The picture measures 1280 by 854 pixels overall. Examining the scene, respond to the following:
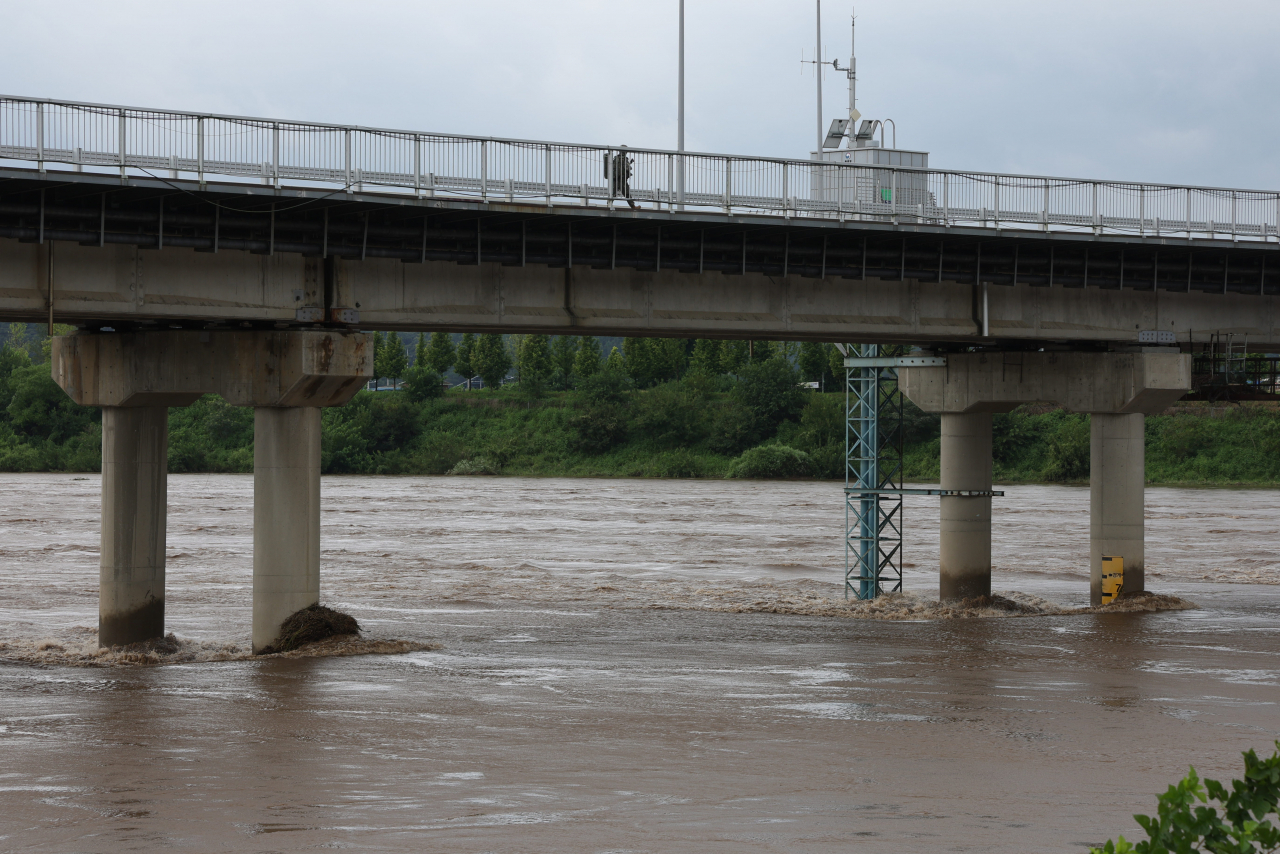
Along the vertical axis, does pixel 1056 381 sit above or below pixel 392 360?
below

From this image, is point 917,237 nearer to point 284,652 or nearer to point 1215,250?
point 1215,250

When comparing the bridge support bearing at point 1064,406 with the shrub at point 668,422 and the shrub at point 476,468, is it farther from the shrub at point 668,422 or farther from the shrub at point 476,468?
the shrub at point 668,422

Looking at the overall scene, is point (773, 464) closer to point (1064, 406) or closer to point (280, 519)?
point (1064, 406)

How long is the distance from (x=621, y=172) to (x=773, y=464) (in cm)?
7233

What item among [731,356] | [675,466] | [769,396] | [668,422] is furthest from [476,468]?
[731,356]

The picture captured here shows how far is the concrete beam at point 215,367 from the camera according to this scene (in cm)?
2555

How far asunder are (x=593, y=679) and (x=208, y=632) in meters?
10.9

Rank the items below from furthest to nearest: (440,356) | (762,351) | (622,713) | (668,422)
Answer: (440,356)
(762,351)
(668,422)
(622,713)

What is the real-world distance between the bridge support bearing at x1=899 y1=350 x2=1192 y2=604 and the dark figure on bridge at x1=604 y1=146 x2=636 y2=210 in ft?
38.3

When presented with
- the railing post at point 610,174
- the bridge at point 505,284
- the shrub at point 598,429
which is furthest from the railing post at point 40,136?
the shrub at point 598,429

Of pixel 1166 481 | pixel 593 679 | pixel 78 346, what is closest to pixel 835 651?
pixel 593 679

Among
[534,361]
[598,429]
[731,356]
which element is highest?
[731,356]

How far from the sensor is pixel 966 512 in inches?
1385

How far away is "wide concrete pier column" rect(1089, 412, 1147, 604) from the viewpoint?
34094 mm
